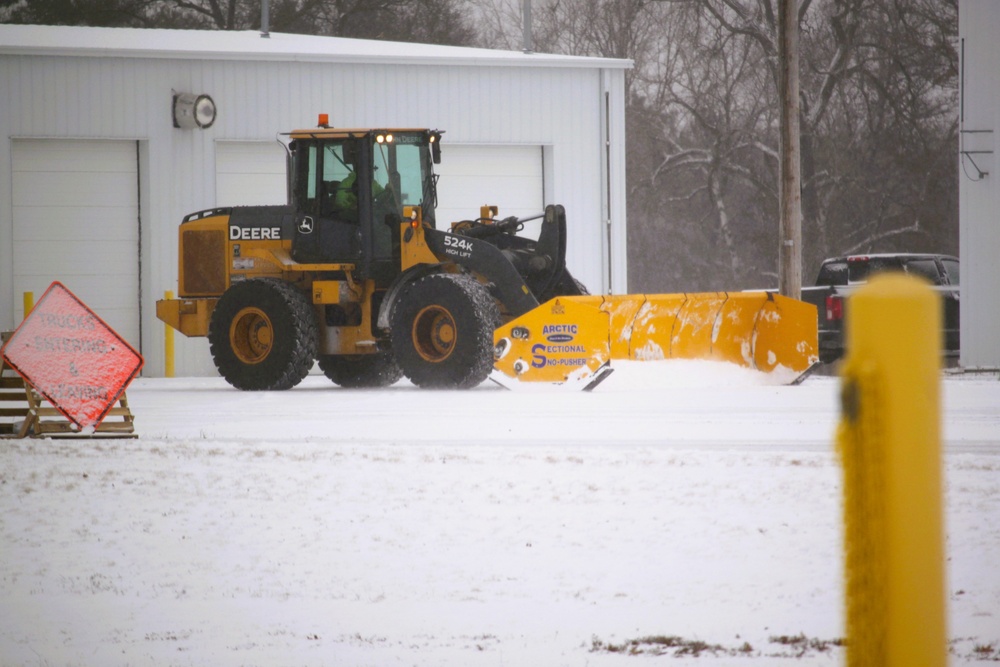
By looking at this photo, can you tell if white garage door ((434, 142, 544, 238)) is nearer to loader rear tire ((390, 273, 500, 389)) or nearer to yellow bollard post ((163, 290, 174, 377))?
yellow bollard post ((163, 290, 174, 377))

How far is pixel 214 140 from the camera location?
22109mm

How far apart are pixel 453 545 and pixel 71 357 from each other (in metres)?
5.83

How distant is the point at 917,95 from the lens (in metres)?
39.4

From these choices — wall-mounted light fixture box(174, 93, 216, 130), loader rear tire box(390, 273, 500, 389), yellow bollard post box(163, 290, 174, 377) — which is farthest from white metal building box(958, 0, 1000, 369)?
yellow bollard post box(163, 290, 174, 377)

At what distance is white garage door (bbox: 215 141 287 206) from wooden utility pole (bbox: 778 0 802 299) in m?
7.60

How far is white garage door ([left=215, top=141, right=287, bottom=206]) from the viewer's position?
877 inches

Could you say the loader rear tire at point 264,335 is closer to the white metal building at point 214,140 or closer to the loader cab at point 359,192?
the loader cab at point 359,192

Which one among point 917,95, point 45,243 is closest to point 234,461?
point 45,243

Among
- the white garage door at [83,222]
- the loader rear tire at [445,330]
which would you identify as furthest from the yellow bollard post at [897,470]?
the white garage door at [83,222]

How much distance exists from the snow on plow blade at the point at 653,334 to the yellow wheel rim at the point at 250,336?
3.32 metres

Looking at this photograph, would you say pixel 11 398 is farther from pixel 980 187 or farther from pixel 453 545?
pixel 980 187

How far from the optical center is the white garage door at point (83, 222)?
21531 mm

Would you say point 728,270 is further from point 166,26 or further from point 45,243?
point 45,243

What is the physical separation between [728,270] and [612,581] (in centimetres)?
3943
